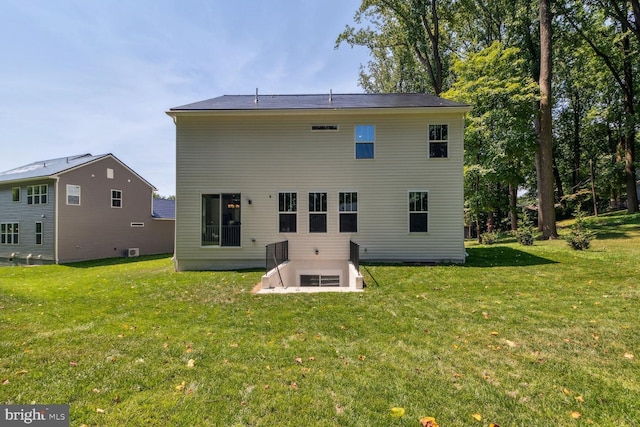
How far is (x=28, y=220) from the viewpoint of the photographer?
16922 millimetres

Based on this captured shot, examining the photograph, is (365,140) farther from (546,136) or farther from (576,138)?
(576,138)

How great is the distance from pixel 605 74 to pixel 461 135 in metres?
19.1

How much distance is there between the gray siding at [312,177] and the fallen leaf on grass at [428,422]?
7.68 m

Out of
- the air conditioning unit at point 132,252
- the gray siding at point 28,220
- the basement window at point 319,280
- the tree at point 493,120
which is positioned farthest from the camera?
the air conditioning unit at point 132,252

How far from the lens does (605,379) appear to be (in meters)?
2.91

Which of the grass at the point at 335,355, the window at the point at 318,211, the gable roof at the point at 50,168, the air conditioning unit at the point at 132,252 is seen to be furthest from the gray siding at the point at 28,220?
the window at the point at 318,211

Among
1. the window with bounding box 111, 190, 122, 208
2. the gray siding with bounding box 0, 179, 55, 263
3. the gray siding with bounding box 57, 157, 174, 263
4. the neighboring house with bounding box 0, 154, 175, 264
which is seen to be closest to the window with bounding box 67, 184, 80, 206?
the neighboring house with bounding box 0, 154, 175, 264

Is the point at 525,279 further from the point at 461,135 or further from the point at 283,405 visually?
the point at 283,405

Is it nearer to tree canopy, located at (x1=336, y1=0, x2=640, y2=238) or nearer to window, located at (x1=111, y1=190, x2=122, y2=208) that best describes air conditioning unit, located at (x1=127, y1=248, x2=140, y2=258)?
window, located at (x1=111, y1=190, x2=122, y2=208)

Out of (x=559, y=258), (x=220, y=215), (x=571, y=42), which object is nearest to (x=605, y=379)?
(x=559, y=258)

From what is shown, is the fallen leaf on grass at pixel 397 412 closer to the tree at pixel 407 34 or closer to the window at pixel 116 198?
the tree at pixel 407 34

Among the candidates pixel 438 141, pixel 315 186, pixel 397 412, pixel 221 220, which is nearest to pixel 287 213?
pixel 315 186

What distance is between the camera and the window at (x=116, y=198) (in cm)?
1905

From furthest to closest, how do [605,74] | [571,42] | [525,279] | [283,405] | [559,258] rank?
[605,74], [571,42], [559,258], [525,279], [283,405]
